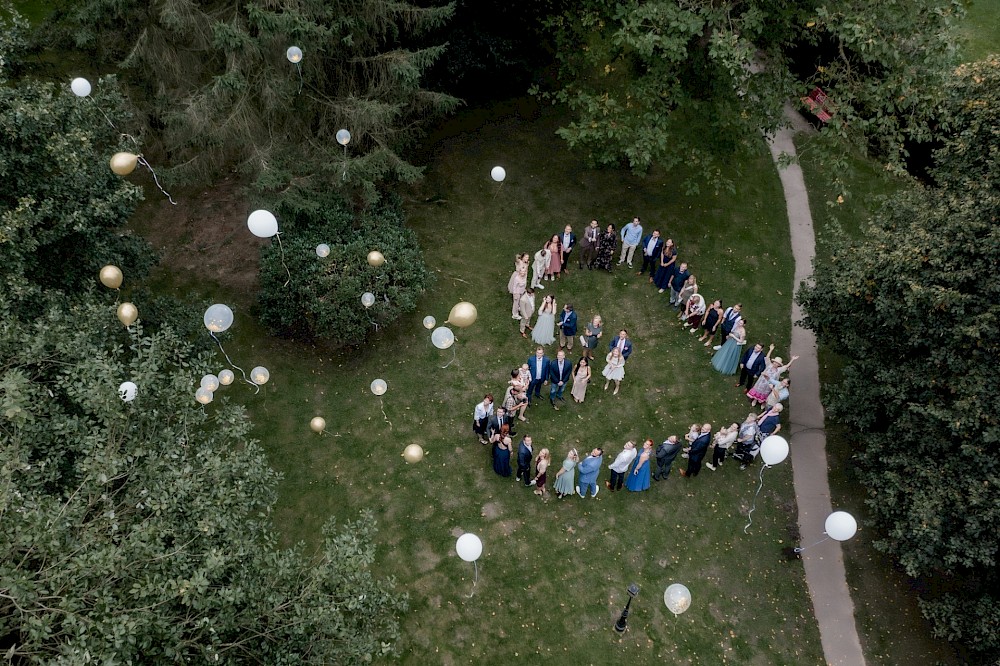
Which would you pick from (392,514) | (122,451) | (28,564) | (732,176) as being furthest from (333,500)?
(732,176)

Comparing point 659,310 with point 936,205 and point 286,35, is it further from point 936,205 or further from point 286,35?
point 286,35

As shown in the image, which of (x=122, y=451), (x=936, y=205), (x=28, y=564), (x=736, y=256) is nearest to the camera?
(x=28, y=564)

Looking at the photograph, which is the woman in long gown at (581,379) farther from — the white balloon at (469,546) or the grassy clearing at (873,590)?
the grassy clearing at (873,590)

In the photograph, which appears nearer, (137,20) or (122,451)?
(122,451)

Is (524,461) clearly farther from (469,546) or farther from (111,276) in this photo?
(111,276)

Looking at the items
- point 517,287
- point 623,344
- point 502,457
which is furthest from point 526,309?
point 502,457

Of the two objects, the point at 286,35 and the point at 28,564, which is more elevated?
the point at 286,35

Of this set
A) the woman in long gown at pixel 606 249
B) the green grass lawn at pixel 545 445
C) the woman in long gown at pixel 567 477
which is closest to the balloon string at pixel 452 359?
the green grass lawn at pixel 545 445

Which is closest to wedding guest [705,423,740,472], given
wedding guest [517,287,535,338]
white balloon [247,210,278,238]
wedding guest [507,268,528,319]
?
wedding guest [517,287,535,338]
